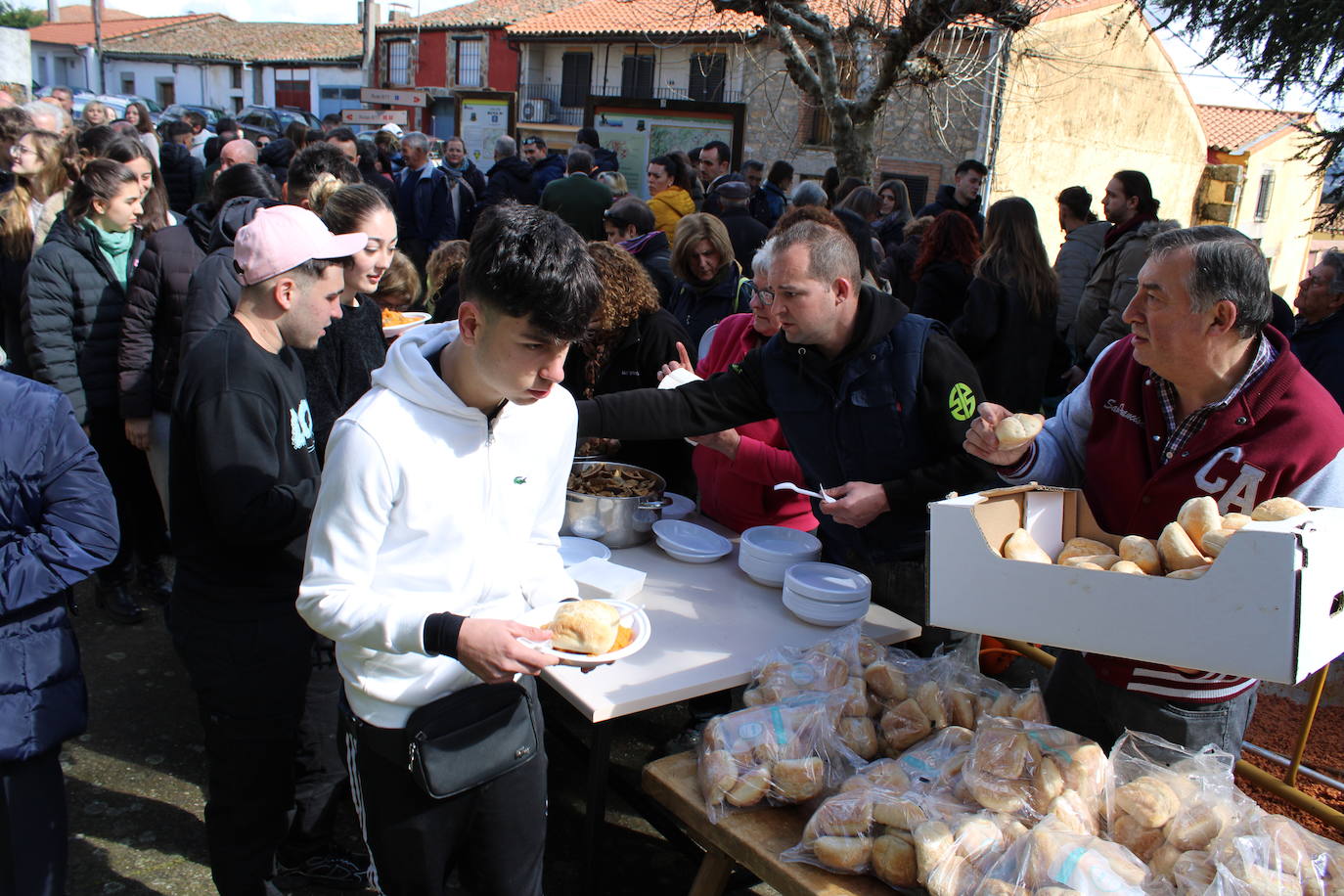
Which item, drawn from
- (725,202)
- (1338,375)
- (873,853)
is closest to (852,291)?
(873,853)

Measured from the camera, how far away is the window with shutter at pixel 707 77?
25828 millimetres

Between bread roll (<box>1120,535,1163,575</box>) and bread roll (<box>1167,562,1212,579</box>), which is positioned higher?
bread roll (<box>1167,562,1212,579</box>)

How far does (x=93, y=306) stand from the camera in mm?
4141

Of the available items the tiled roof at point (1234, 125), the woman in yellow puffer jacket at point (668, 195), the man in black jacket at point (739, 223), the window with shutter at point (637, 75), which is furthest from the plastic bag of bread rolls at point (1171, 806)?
the tiled roof at point (1234, 125)

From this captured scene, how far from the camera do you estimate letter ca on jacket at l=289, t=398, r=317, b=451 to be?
95.0 inches

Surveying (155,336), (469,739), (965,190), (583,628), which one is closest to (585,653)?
(583,628)

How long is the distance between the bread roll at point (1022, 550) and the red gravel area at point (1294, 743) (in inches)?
68.1

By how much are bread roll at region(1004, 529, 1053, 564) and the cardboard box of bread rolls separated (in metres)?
0.03

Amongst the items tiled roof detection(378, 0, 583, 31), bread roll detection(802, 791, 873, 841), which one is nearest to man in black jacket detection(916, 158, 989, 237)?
bread roll detection(802, 791, 873, 841)

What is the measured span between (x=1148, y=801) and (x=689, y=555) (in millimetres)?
1580

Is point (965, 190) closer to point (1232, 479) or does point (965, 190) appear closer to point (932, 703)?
point (1232, 479)

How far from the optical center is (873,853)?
1672 mm

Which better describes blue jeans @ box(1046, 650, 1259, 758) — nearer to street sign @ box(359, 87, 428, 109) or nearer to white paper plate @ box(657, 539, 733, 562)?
white paper plate @ box(657, 539, 733, 562)

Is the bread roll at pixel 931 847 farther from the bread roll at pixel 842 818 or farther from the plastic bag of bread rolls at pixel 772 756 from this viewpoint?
the plastic bag of bread rolls at pixel 772 756
